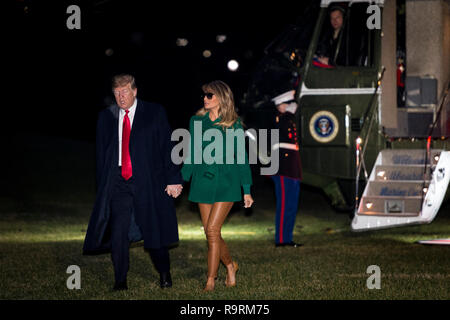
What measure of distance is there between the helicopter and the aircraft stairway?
1 cm

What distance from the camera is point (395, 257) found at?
843 centimetres

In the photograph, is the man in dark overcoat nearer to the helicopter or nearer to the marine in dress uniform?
the marine in dress uniform

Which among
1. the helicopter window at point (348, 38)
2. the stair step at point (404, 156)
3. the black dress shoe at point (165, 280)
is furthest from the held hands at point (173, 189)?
the helicopter window at point (348, 38)

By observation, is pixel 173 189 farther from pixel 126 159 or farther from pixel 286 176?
pixel 286 176

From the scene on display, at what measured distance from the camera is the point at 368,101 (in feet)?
37.2

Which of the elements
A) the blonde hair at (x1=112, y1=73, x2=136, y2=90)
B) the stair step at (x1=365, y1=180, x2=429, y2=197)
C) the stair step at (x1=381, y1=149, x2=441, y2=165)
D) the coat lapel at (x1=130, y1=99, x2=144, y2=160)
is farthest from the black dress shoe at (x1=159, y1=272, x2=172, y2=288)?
the stair step at (x1=381, y1=149, x2=441, y2=165)

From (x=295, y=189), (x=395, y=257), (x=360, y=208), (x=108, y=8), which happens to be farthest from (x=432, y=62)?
(x=108, y=8)

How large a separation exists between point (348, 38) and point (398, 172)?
2.40 meters

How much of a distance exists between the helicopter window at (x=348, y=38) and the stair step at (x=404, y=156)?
4.94 ft

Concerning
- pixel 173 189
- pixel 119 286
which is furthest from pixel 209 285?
pixel 173 189

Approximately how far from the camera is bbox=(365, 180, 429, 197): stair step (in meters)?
10.6

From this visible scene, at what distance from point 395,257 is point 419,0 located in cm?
571

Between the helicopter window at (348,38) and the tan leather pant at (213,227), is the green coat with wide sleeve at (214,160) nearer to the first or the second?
the tan leather pant at (213,227)

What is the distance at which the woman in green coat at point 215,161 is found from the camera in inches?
253
